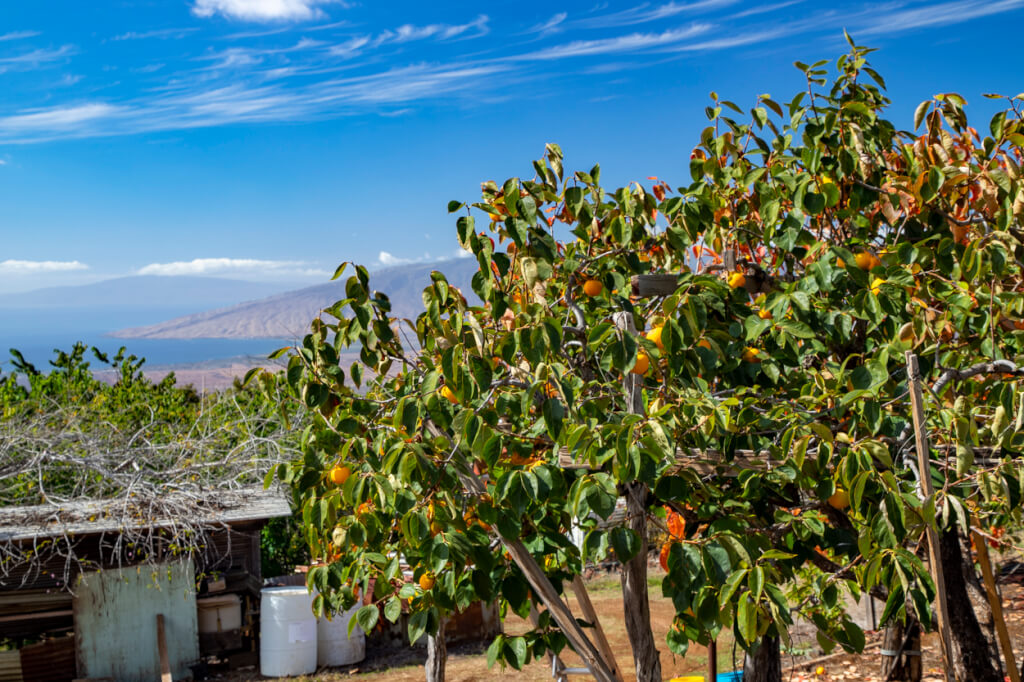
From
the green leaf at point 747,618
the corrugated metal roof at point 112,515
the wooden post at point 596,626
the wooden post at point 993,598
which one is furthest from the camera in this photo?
the corrugated metal roof at point 112,515

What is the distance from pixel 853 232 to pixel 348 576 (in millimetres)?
2771

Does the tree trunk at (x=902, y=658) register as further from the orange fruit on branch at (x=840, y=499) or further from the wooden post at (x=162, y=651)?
the wooden post at (x=162, y=651)

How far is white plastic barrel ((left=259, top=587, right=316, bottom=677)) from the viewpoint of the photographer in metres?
Answer: 9.76

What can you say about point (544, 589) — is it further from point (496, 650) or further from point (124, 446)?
point (124, 446)

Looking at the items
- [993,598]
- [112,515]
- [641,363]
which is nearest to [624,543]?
[641,363]

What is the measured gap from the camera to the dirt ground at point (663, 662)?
7980mm

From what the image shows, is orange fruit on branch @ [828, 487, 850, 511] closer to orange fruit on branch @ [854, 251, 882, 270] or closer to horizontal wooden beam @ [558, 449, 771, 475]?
horizontal wooden beam @ [558, 449, 771, 475]

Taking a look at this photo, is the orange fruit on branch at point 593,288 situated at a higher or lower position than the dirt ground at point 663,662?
higher

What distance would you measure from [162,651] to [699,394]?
857 cm

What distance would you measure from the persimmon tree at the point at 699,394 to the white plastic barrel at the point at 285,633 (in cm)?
621

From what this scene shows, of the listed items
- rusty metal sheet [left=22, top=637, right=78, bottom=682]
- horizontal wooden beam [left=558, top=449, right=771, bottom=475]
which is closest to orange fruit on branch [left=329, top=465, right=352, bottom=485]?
horizontal wooden beam [left=558, top=449, right=771, bottom=475]

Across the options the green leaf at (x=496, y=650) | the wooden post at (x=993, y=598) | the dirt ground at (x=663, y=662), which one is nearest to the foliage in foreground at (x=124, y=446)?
the dirt ground at (x=663, y=662)

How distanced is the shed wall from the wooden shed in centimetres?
2

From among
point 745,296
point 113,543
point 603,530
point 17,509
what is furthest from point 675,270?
point 17,509
